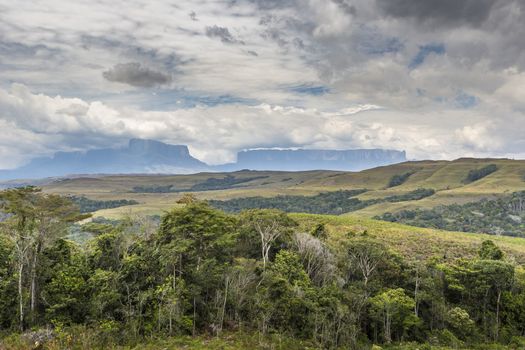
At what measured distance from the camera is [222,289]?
4594cm

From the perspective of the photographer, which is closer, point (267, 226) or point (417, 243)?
point (267, 226)

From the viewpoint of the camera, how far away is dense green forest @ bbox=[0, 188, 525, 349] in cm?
4066

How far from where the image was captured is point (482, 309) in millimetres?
52562

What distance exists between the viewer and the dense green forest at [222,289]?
1601 inches

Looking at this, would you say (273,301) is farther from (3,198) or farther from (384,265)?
(3,198)

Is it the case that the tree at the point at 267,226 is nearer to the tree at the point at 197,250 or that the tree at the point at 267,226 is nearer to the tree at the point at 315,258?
the tree at the point at 315,258

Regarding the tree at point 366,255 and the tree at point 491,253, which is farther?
the tree at point 491,253

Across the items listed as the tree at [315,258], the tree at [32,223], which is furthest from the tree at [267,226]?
the tree at [32,223]

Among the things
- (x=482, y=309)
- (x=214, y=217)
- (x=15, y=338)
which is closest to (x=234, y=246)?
(x=214, y=217)

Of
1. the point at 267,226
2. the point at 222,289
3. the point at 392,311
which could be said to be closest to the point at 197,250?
the point at 222,289

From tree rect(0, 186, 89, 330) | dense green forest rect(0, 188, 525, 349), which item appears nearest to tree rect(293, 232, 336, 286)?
dense green forest rect(0, 188, 525, 349)

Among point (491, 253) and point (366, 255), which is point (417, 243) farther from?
point (366, 255)

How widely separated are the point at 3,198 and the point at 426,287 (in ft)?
176

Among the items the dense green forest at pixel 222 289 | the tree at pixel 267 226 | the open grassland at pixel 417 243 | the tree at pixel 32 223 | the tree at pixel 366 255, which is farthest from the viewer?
the open grassland at pixel 417 243
